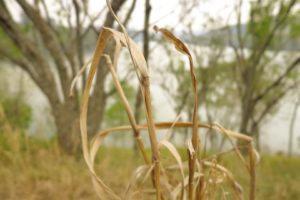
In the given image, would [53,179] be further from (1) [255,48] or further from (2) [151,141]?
(1) [255,48]

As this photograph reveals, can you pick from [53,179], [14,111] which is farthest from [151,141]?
[14,111]

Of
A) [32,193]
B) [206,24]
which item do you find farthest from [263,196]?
[206,24]

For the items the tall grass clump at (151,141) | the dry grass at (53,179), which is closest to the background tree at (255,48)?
the dry grass at (53,179)

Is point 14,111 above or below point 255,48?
below

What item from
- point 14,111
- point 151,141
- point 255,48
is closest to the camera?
point 151,141

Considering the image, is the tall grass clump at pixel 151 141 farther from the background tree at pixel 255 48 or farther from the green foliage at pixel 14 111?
the green foliage at pixel 14 111

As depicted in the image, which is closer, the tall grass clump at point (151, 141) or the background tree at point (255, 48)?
the tall grass clump at point (151, 141)

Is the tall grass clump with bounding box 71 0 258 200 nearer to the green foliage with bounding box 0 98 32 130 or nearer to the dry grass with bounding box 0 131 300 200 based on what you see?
the dry grass with bounding box 0 131 300 200

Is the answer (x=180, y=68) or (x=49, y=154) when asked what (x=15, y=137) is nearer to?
(x=49, y=154)

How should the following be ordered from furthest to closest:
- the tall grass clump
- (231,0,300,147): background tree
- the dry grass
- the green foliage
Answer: the green foliage
(231,0,300,147): background tree
the dry grass
the tall grass clump

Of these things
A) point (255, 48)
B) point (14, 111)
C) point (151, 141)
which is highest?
point (255, 48)

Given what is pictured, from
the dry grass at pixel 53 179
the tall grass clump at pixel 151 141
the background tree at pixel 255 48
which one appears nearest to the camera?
the tall grass clump at pixel 151 141

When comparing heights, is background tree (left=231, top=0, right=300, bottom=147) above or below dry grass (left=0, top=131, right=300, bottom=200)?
above

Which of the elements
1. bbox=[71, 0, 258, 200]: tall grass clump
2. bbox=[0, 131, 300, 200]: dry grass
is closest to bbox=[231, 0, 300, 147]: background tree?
bbox=[0, 131, 300, 200]: dry grass
